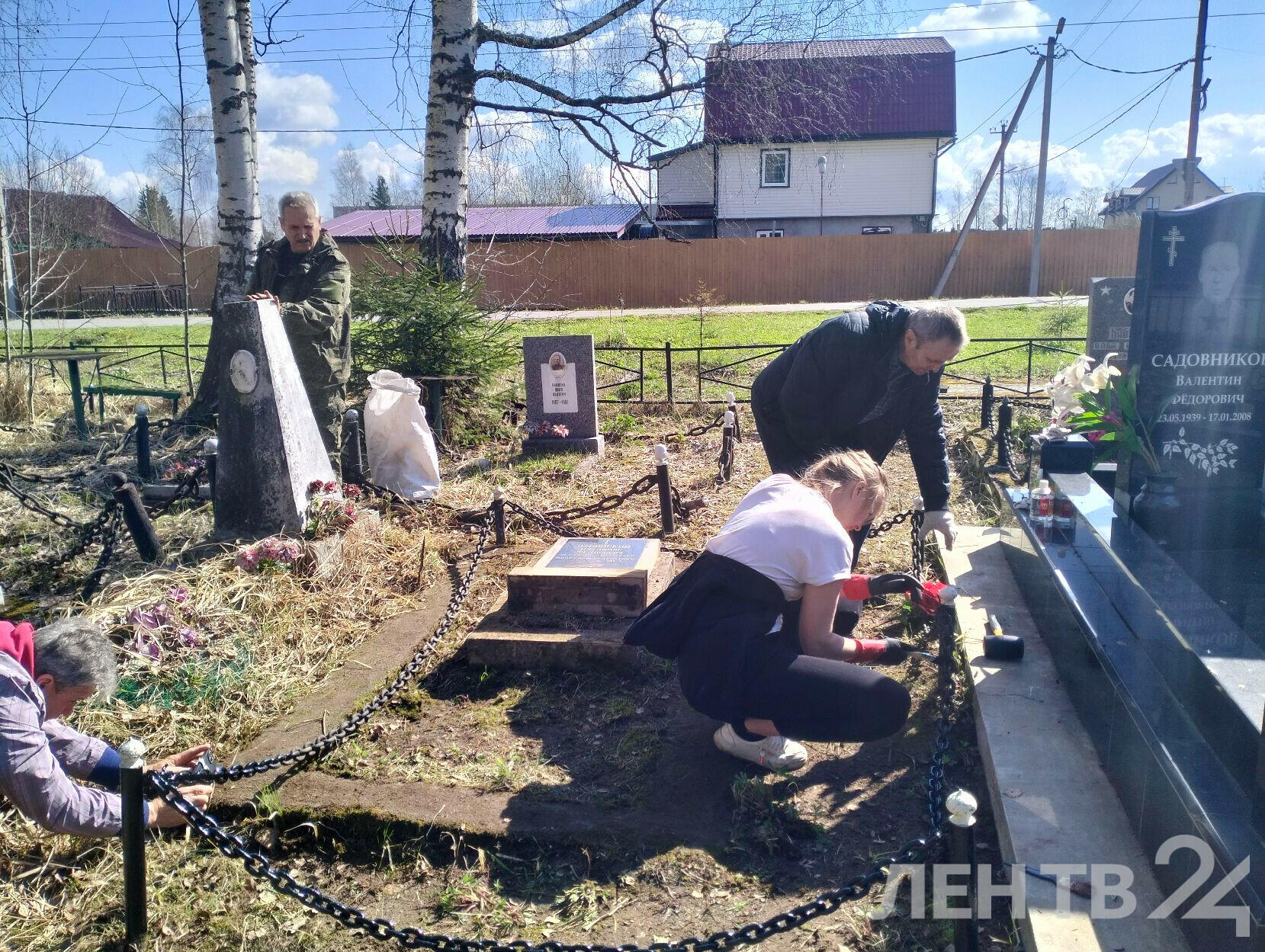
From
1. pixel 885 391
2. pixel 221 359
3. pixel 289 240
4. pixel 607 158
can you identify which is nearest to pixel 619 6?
pixel 607 158

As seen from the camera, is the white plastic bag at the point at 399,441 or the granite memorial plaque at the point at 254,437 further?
the white plastic bag at the point at 399,441

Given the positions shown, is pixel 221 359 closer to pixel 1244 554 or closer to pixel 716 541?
pixel 716 541

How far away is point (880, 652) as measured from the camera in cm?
310

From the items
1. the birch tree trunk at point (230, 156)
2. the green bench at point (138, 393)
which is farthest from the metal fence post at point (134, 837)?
the green bench at point (138, 393)

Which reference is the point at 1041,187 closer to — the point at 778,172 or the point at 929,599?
the point at 778,172

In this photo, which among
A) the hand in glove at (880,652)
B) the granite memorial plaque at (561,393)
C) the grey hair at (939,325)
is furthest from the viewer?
the granite memorial plaque at (561,393)

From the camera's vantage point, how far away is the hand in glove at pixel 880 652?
305 centimetres

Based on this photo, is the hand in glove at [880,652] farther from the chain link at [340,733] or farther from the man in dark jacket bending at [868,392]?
the chain link at [340,733]

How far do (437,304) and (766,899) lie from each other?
629 centimetres

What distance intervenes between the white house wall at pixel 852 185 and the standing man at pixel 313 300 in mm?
25896

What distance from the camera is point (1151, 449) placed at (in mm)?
4133

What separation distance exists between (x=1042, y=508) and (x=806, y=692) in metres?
1.92

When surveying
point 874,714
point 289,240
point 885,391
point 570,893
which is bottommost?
point 570,893

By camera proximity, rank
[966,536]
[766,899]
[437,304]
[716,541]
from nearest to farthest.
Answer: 1. [766,899]
2. [716,541]
3. [966,536]
4. [437,304]
